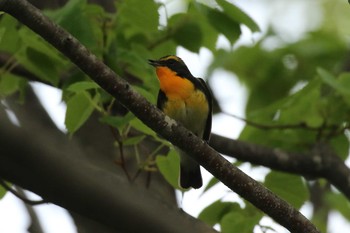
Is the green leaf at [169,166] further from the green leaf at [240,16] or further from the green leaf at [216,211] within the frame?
the green leaf at [240,16]

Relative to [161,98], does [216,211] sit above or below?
below

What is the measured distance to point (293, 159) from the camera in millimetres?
5914

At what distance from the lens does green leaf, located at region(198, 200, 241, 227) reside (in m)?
5.19

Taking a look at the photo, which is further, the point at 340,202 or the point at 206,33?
the point at 340,202

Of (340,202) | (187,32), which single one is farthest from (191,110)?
(340,202)

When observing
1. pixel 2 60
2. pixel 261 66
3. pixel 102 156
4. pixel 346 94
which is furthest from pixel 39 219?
pixel 261 66

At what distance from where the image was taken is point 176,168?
482 cm

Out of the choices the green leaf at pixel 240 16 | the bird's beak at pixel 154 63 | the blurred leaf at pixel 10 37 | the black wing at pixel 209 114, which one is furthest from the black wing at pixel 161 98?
the blurred leaf at pixel 10 37

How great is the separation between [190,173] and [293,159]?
0.85m

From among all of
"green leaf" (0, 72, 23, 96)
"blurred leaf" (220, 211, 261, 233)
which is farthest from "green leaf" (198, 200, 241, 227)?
"green leaf" (0, 72, 23, 96)

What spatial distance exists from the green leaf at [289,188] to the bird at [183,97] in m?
0.69

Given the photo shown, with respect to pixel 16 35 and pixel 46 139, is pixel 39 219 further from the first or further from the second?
pixel 46 139

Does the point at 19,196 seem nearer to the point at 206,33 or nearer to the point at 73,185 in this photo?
the point at 73,185

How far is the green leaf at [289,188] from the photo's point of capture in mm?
5348
